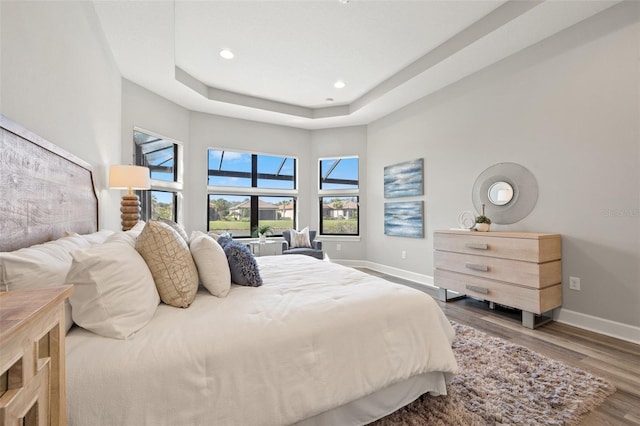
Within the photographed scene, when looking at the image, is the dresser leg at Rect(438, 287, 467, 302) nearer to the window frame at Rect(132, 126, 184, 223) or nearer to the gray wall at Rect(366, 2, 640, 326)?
the gray wall at Rect(366, 2, 640, 326)

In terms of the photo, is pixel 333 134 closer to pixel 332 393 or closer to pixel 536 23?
pixel 536 23

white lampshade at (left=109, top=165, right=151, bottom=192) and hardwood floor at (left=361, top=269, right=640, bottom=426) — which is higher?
white lampshade at (left=109, top=165, right=151, bottom=192)

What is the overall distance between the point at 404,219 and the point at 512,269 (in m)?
1.99

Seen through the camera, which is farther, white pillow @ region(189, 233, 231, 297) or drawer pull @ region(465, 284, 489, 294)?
drawer pull @ region(465, 284, 489, 294)

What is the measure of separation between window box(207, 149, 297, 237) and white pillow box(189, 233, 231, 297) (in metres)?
3.59

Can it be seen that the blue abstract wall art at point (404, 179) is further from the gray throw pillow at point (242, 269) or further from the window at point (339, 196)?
the gray throw pillow at point (242, 269)

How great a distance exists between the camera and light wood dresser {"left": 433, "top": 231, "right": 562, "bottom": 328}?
8.39 feet

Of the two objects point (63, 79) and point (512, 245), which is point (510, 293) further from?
point (63, 79)

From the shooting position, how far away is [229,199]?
17.0 feet

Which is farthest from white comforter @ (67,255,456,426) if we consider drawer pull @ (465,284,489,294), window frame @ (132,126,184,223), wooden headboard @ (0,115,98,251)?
window frame @ (132,126,184,223)

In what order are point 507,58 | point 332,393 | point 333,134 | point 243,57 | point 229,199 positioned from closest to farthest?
1. point 332,393
2. point 507,58
3. point 243,57
4. point 229,199
5. point 333,134

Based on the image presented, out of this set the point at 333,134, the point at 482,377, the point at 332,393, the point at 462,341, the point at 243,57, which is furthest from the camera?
the point at 333,134

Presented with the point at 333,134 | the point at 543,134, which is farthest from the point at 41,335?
the point at 333,134

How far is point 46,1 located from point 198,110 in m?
3.34
